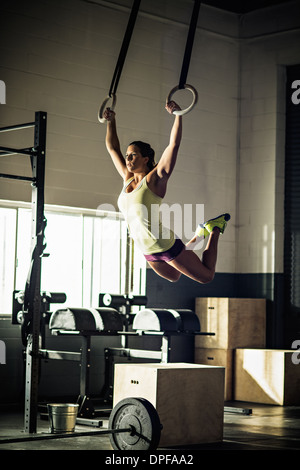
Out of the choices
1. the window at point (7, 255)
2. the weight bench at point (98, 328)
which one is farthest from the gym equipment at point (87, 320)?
the window at point (7, 255)

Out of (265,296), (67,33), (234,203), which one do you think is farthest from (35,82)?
(265,296)

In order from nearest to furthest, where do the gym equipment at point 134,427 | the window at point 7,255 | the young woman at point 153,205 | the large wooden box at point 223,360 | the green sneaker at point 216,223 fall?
1. the young woman at point 153,205
2. the gym equipment at point 134,427
3. the green sneaker at point 216,223
4. the window at point 7,255
5. the large wooden box at point 223,360

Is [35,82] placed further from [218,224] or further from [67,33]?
[218,224]

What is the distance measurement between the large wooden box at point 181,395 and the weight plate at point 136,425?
360mm

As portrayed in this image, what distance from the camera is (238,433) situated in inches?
258

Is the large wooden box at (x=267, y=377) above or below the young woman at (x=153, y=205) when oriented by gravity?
below

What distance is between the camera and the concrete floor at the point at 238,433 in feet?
18.6

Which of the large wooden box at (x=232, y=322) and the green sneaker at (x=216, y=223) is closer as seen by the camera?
the green sneaker at (x=216, y=223)

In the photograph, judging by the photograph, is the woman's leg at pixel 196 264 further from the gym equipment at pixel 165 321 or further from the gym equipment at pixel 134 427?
the gym equipment at pixel 165 321

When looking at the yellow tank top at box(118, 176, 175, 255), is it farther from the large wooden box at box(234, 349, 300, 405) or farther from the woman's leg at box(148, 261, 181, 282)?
the large wooden box at box(234, 349, 300, 405)

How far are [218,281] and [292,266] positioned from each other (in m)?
0.93

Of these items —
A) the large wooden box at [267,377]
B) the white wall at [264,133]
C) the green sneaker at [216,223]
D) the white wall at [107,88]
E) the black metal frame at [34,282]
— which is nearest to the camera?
the green sneaker at [216,223]

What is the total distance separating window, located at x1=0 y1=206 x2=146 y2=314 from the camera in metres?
7.84

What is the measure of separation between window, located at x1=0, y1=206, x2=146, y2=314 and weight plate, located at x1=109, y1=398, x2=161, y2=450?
111 inches
